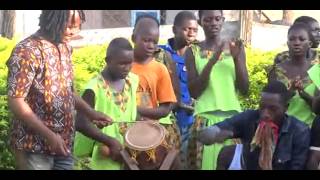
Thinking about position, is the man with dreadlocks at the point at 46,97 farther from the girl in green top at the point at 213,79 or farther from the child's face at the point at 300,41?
the child's face at the point at 300,41

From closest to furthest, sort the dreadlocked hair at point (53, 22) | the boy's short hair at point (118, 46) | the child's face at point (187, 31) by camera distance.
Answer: the dreadlocked hair at point (53, 22)
the boy's short hair at point (118, 46)
the child's face at point (187, 31)

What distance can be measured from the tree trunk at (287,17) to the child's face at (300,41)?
0.11 m

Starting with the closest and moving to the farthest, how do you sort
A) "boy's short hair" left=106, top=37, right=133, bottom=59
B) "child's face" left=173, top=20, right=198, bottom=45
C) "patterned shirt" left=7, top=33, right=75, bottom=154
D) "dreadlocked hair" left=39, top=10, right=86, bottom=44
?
"patterned shirt" left=7, top=33, right=75, bottom=154 < "dreadlocked hair" left=39, top=10, right=86, bottom=44 < "boy's short hair" left=106, top=37, right=133, bottom=59 < "child's face" left=173, top=20, right=198, bottom=45

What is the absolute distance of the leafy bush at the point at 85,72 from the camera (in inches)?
251

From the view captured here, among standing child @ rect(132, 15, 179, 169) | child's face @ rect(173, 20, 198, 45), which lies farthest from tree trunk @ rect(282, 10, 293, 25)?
standing child @ rect(132, 15, 179, 169)

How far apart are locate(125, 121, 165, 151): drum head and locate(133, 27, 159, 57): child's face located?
0.59 meters

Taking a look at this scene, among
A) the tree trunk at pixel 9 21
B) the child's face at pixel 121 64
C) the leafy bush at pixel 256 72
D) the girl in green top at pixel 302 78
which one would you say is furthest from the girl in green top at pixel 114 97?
the girl in green top at pixel 302 78

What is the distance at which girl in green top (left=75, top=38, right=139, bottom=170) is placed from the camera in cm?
632

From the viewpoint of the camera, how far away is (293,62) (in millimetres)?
6508

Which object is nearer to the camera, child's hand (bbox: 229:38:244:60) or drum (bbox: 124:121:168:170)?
drum (bbox: 124:121:168:170)

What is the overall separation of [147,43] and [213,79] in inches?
25.8

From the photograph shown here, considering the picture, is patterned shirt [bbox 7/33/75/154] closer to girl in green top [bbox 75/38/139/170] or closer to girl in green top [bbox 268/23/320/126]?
girl in green top [bbox 75/38/139/170]

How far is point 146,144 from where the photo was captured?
638 centimetres
